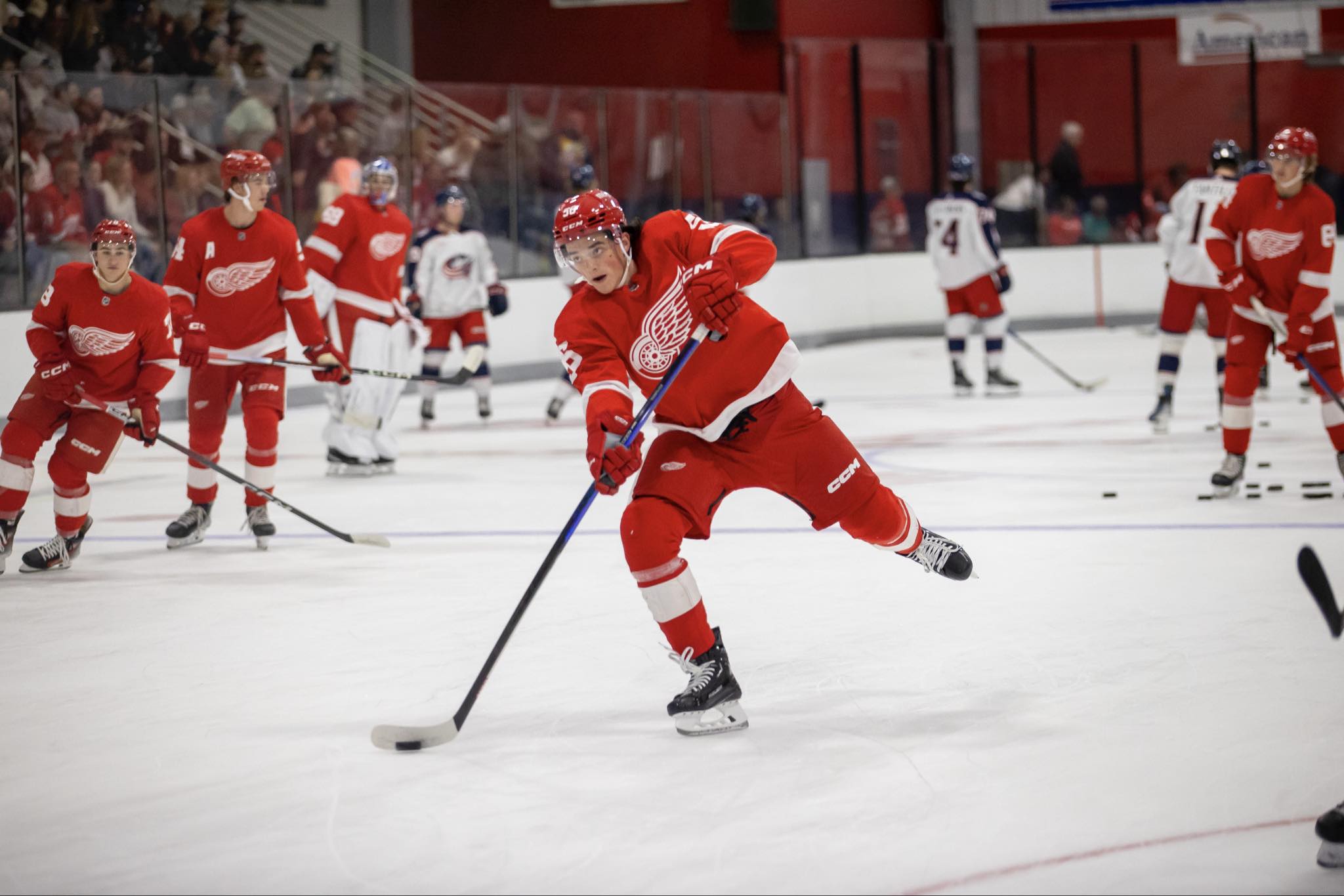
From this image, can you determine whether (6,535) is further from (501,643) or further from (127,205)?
(127,205)

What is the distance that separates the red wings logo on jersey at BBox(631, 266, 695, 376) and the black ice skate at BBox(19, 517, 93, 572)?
8.59 ft

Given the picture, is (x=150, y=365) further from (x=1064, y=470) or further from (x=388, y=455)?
(x=1064, y=470)

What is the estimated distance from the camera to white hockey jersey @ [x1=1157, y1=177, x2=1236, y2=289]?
328 inches

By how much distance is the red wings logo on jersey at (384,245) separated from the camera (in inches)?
291

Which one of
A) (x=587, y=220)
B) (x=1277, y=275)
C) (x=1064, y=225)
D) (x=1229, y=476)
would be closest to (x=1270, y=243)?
(x=1277, y=275)

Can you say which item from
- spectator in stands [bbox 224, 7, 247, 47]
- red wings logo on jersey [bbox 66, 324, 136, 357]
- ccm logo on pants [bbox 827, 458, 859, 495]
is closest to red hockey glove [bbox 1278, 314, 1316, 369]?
ccm logo on pants [bbox 827, 458, 859, 495]

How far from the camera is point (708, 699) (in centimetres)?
324

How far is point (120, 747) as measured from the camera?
327 centimetres

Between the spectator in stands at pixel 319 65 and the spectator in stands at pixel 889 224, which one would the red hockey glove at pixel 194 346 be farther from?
the spectator in stands at pixel 889 224

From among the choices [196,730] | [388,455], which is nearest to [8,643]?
[196,730]

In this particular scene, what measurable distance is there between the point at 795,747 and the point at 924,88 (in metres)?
13.6

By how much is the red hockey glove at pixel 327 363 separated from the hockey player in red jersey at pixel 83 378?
21.2 inches

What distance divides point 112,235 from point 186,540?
1130 mm

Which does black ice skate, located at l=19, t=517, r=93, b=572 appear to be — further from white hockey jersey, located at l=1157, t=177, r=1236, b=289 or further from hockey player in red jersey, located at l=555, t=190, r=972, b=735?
white hockey jersey, located at l=1157, t=177, r=1236, b=289
